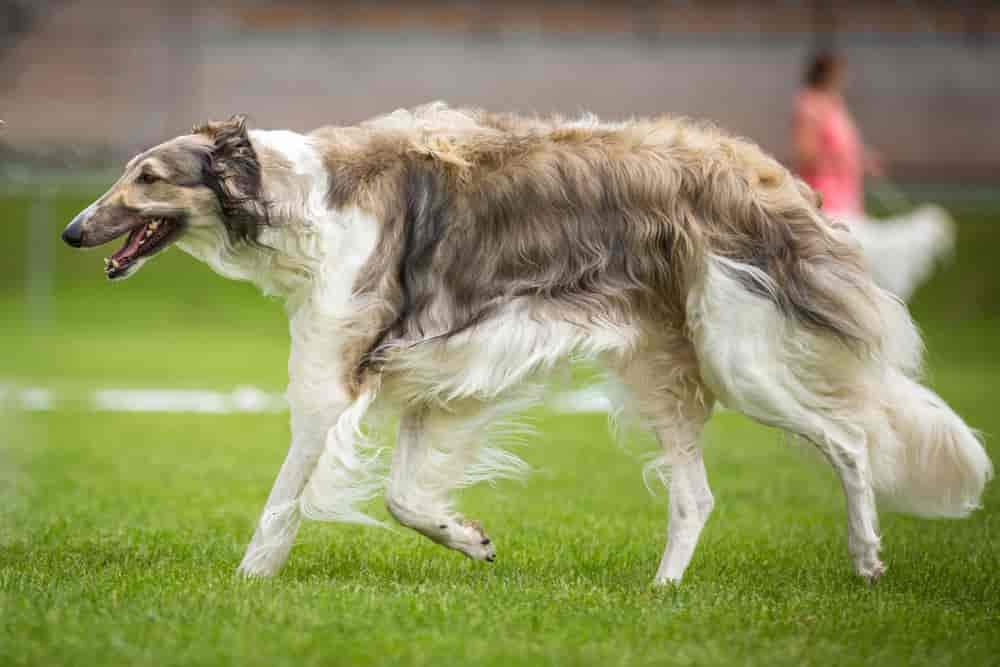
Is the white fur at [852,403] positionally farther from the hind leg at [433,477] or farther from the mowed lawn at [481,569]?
the hind leg at [433,477]

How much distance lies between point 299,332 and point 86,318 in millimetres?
18813

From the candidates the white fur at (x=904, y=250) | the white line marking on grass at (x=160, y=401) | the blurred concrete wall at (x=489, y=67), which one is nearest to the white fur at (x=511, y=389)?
the white line marking on grass at (x=160, y=401)

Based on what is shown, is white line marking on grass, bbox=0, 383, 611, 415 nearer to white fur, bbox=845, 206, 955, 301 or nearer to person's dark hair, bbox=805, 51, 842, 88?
white fur, bbox=845, 206, 955, 301

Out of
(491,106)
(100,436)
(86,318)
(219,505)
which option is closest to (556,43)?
(491,106)

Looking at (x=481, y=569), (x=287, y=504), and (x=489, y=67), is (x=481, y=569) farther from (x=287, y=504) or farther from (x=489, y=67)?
(x=489, y=67)

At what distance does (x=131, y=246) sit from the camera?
233 inches

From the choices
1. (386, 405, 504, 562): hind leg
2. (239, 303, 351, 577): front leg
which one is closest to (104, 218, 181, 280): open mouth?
(239, 303, 351, 577): front leg

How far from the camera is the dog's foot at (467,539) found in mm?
6141

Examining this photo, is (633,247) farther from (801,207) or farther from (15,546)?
(15,546)

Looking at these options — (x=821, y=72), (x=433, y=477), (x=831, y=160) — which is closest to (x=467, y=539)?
(x=433, y=477)

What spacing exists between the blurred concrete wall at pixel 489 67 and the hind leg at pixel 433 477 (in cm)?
2164

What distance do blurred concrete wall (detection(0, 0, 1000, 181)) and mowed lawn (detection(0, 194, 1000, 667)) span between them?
15866 mm

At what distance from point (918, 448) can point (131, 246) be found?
11.6ft

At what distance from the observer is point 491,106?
27.9 m
